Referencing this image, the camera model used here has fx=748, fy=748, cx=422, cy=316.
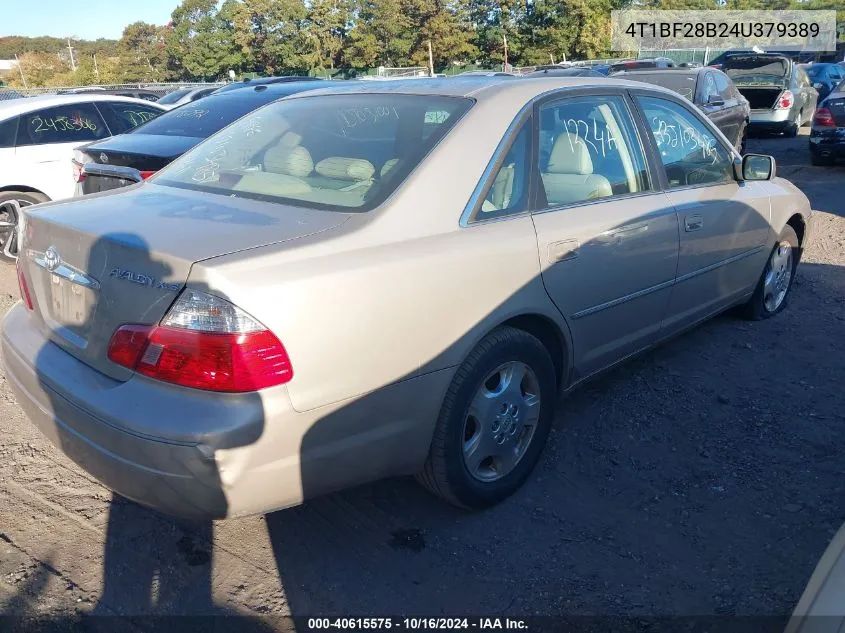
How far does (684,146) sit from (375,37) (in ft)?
158

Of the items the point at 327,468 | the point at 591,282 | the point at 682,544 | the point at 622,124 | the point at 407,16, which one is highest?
the point at 407,16

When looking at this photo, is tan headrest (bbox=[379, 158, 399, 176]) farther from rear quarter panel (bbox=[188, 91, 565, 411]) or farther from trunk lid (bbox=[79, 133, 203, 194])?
trunk lid (bbox=[79, 133, 203, 194])

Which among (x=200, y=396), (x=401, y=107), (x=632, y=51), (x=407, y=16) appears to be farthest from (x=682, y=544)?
(x=407, y=16)

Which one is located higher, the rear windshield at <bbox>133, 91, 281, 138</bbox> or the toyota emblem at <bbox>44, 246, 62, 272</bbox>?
the rear windshield at <bbox>133, 91, 281, 138</bbox>

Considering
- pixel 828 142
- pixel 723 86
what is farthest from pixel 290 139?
pixel 828 142

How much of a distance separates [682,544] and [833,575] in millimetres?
1248

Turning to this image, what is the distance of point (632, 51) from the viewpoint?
4184 centimetres

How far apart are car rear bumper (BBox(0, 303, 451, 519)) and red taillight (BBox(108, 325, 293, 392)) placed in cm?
4

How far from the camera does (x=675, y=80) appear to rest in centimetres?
1071

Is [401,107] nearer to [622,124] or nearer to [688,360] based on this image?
[622,124]

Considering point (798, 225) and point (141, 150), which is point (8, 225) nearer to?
point (141, 150)

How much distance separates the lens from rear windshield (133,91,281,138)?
6.23m

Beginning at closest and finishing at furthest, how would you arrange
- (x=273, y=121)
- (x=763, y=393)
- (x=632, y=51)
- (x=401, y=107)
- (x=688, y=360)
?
(x=401, y=107), (x=273, y=121), (x=763, y=393), (x=688, y=360), (x=632, y=51)

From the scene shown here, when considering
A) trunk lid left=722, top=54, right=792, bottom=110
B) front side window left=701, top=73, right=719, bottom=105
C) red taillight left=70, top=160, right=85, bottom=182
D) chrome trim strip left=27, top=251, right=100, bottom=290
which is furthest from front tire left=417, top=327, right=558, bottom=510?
trunk lid left=722, top=54, right=792, bottom=110
